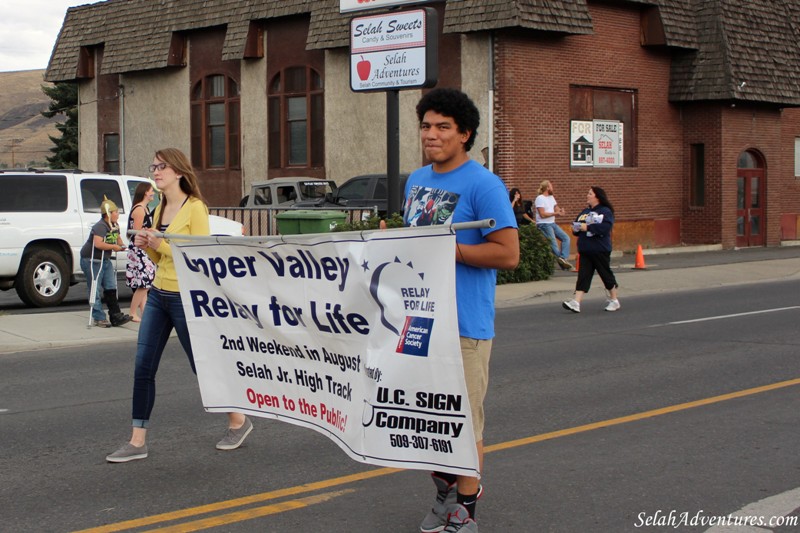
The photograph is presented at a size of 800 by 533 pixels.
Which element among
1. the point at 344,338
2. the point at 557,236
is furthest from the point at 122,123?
the point at 344,338

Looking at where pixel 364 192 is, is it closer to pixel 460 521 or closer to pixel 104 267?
pixel 104 267

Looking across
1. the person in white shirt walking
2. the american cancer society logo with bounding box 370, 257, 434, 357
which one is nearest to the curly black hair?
the american cancer society logo with bounding box 370, 257, 434, 357

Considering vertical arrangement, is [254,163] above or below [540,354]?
above

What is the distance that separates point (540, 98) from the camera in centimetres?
2525

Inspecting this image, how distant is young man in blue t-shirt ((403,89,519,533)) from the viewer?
4914 mm

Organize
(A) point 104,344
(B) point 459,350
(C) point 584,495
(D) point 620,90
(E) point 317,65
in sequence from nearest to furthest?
(B) point 459,350
(C) point 584,495
(A) point 104,344
(D) point 620,90
(E) point 317,65

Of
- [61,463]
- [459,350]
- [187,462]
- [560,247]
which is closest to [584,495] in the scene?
[459,350]

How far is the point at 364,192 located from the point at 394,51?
17.7 feet

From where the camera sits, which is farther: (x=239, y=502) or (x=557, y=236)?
(x=557, y=236)

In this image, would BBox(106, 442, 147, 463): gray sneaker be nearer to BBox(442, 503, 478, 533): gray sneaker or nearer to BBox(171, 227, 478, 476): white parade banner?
BBox(171, 227, 478, 476): white parade banner

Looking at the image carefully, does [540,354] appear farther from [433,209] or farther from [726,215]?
[726,215]

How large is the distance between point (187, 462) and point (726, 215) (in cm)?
2453

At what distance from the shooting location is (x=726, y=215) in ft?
95.1

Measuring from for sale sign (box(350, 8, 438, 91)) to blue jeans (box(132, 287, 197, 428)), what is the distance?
12581 mm
